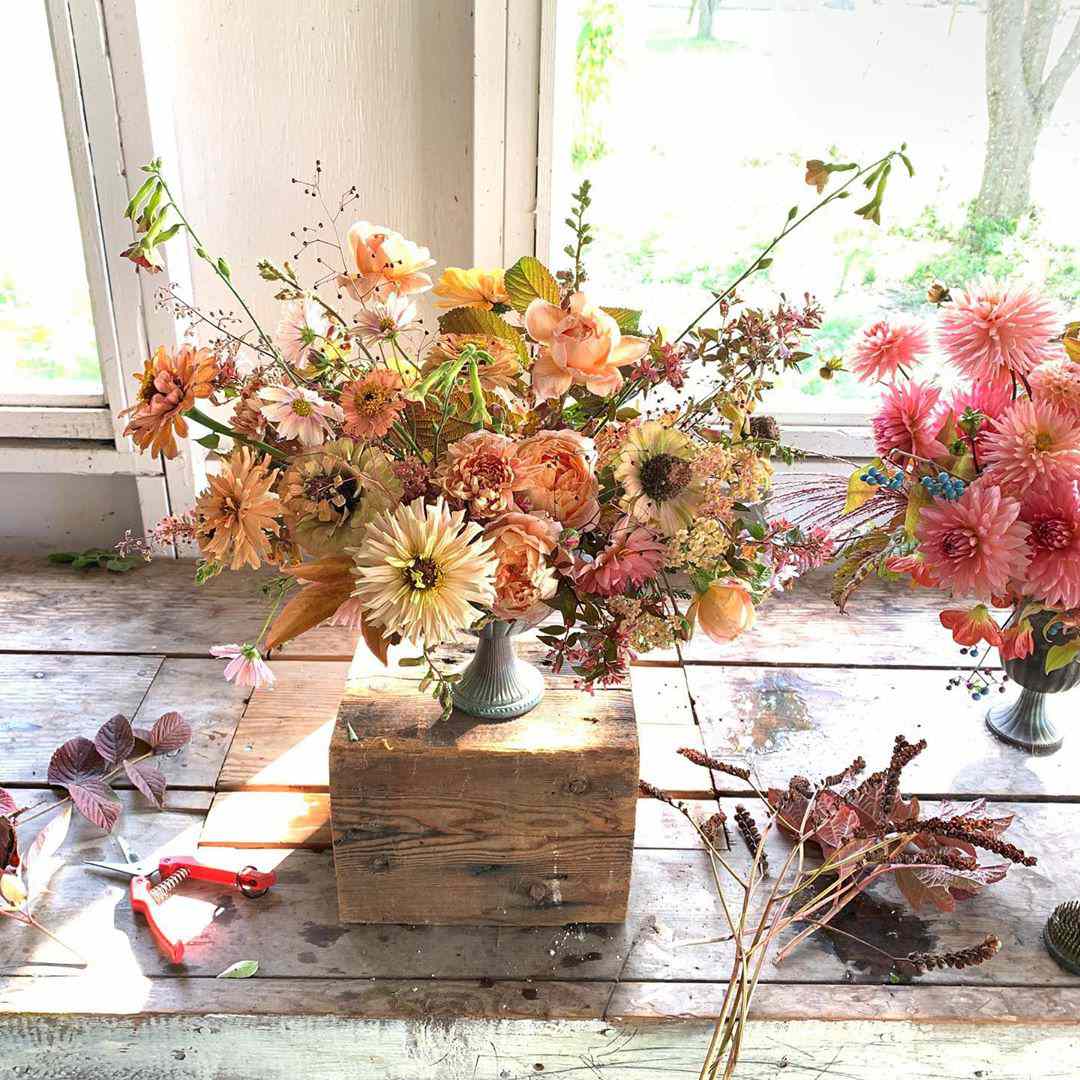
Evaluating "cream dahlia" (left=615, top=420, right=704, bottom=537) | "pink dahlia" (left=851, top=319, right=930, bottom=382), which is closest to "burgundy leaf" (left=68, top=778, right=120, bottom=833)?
"cream dahlia" (left=615, top=420, right=704, bottom=537)

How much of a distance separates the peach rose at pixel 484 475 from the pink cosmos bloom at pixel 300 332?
178mm

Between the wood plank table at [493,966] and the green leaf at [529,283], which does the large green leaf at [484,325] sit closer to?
the green leaf at [529,283]

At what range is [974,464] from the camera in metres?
0.97

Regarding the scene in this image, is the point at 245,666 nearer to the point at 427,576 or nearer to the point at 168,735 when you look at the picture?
the point at 427,576

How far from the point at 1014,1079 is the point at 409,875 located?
610mm

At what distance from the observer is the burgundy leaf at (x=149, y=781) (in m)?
1.13

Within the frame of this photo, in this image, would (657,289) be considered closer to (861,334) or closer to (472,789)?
(861,334)

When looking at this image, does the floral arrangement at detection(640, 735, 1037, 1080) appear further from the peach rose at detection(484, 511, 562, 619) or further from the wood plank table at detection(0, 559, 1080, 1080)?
the peach rose at detection(484, 511, 562, 619)

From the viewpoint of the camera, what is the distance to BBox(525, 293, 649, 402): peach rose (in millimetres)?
771

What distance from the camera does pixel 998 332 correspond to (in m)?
0.97

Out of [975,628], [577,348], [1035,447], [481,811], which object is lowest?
[481,811]

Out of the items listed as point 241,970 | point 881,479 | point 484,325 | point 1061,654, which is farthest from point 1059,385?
point 241,970

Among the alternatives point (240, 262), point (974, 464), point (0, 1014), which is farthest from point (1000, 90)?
point (0, 1014)

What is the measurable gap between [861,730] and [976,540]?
0.47 m
